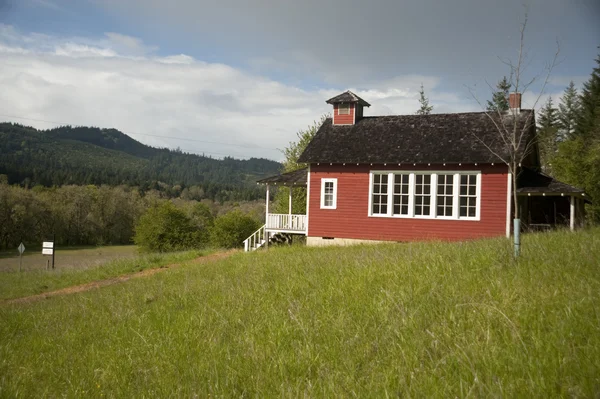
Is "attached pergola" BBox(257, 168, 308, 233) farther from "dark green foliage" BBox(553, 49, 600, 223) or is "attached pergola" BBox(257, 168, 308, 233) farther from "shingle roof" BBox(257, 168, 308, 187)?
"dark green foliage" BBox(553, 49, 600, 223)

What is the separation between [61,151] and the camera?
196250 millimetres

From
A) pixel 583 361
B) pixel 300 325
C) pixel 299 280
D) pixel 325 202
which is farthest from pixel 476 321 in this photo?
pixel 325 202

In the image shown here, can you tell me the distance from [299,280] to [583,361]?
5340mm

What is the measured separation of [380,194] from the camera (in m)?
21.4

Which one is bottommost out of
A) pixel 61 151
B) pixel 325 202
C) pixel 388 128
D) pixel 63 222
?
pixel 63 222

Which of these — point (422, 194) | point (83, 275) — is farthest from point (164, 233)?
point (422, 194)

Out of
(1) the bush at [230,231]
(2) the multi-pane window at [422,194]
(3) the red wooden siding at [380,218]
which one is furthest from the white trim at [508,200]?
(1) the bush at [230,231]

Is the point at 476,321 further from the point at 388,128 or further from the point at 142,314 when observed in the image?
the point at 388,128

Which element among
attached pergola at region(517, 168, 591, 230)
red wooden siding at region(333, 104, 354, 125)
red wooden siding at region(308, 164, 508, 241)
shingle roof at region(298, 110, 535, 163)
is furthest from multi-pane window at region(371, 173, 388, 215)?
attached pergola at region(517, 168, 591, 230)

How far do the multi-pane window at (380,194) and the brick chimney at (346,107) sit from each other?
4314 millimetres

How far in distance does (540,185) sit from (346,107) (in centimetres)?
1031

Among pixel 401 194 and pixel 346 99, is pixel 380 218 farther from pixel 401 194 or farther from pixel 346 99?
pixel 346 99

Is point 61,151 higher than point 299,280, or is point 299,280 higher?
point 61,151

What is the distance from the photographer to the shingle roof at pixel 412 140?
1997 cm
